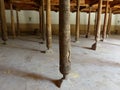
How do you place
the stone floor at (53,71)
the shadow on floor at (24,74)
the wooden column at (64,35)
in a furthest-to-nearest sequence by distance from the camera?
the shadow on floor at (24,74) < the stone floor at (53,71) < the wooden column at (64,35)

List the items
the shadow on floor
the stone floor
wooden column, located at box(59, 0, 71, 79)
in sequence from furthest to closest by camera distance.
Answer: the shadow on floor, the stone floor, wooden column, located at box(59, 0, 71, 79)

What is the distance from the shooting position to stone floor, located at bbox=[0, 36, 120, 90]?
98.7 inches

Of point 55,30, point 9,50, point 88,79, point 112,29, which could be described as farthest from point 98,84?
point 112,29

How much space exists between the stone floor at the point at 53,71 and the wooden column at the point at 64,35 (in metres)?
0.27

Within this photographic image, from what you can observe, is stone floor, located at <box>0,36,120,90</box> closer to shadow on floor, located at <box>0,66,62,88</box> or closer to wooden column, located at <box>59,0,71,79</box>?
shadow on floor, located at <box>0,66,62,88</box>

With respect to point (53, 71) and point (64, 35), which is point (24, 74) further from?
point (64, 35)

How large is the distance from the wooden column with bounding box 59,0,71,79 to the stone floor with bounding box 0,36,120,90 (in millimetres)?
275

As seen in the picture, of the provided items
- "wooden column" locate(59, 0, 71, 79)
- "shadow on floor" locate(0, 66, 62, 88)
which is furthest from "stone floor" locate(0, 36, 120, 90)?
"wooden column" locate(59, 0, 71, 79)

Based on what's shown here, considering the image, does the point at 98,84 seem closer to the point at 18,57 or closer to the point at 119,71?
the point at 119,71

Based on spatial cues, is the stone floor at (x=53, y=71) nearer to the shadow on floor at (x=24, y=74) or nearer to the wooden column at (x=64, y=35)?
the shadow on floor at (x=24, y=74)

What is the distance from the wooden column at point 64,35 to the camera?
239cm

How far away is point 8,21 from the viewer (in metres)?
8.30

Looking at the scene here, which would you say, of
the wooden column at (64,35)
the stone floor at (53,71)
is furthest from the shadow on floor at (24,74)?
the wooden column at (64,35)

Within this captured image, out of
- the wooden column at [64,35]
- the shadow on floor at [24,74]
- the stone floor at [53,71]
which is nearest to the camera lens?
the wooden column at [64,35]
